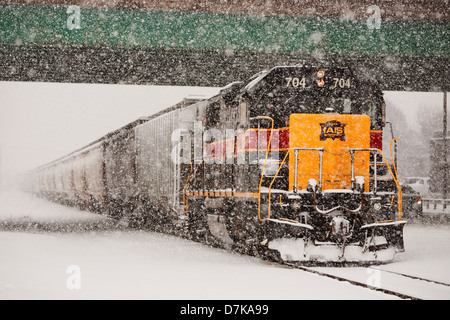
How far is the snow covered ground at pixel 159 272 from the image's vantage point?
7.79 m

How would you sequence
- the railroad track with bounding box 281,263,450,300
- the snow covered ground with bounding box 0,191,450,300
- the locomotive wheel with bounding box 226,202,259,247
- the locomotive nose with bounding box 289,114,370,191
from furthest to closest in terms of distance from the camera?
the locomotive nose with bounding box 289,114,370,191
the locomotive wheel with bounding box 226,202,259,247
the railroad track with bounding box 281,263,450,300
the snow covered ground with bounding box 0,191,450,300

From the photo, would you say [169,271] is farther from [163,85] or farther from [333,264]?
[163,85]

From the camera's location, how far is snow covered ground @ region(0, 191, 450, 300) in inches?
307

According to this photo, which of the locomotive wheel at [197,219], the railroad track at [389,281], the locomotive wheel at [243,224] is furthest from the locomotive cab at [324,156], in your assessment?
the locomotive wheel at [197,219]

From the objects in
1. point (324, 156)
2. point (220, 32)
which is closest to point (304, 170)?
point (324, 156)

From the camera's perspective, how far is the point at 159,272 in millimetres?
9797

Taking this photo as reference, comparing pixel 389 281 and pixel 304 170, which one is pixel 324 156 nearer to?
pixel 304 170

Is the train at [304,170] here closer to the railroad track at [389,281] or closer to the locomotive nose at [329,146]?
the locomotive nose at [329,146]

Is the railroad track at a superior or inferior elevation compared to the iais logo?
inferior
